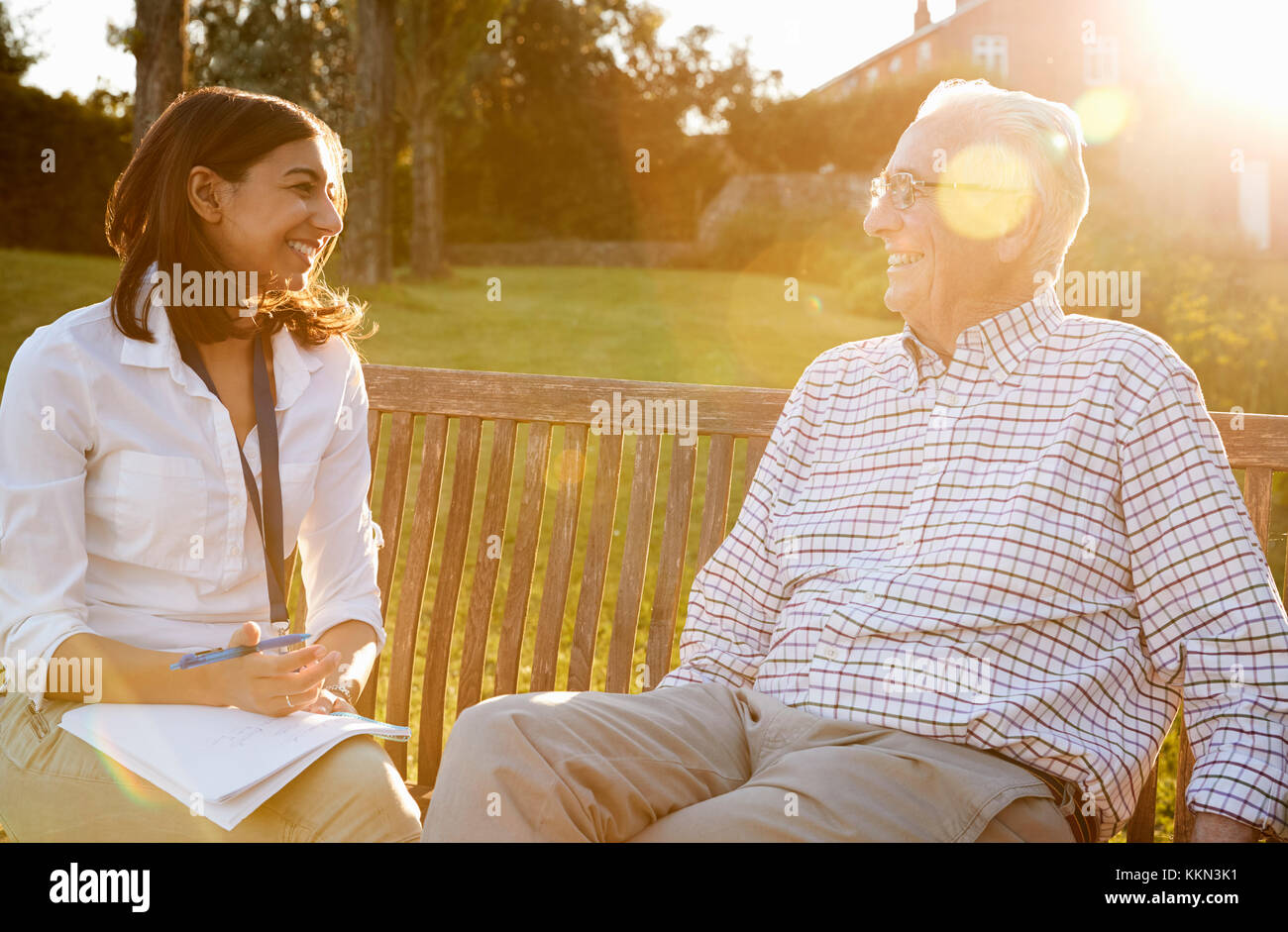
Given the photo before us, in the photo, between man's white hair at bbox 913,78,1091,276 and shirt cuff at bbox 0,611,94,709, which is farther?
man's white hair at bbox 913,78,1091,276

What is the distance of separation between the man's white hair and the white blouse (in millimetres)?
1708

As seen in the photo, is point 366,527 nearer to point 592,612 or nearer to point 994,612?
point 592,612

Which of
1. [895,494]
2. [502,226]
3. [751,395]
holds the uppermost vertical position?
[502,226]

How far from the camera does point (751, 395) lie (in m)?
3.24

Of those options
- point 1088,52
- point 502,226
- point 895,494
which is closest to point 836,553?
point 895,494

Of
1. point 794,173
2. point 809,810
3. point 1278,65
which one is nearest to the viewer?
point 809,810

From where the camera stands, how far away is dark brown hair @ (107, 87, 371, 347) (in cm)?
258

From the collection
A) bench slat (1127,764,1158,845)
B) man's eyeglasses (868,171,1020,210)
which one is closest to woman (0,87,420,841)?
man's eyeglasses (868,171,1020,210)

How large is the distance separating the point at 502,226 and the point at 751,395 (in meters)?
28.0

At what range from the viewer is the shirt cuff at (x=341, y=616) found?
9.21ft

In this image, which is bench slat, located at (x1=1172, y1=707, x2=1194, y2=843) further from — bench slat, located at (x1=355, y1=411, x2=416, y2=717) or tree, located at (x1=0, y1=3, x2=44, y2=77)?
tree, located at (x1=0, y1=3, x2=44, y2=77)

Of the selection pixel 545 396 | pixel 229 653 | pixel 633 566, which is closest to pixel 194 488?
pixel 229 653

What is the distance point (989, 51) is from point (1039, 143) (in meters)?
29.6

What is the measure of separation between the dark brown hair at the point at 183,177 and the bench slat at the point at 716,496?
130 cm
